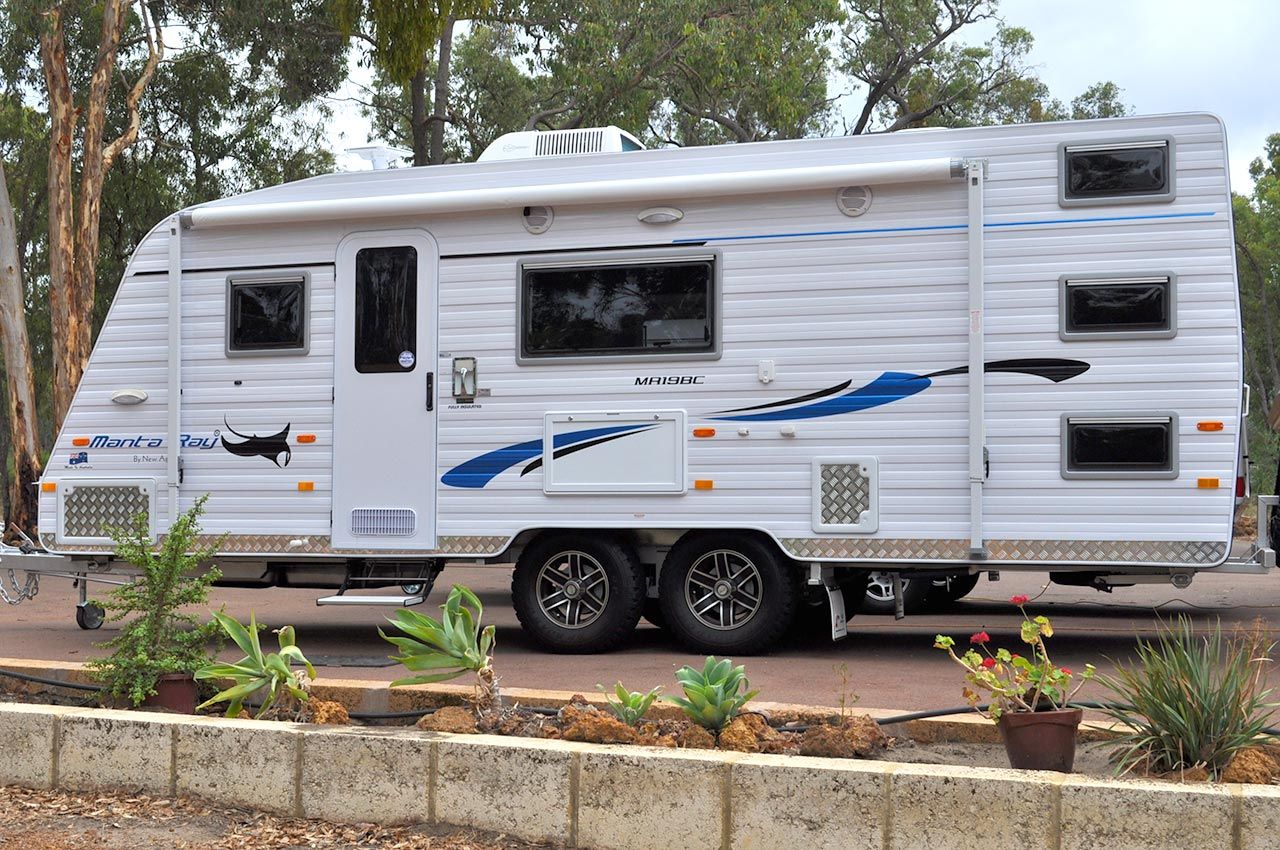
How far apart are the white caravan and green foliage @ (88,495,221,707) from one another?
333 cm

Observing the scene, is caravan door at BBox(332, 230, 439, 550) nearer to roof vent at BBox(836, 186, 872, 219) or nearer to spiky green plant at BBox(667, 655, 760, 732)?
roof vent at BBox(836, 186, 872, 219)

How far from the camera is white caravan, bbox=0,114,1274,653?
8875 mm

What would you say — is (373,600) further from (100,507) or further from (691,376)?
(691,376)

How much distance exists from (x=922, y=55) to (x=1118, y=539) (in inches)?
869

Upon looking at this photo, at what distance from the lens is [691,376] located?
9.63 meters

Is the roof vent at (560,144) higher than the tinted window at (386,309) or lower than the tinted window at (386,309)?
higher

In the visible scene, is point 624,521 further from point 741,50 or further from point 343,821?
point 741,50

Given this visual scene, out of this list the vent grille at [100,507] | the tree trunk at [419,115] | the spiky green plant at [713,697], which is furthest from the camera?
the tree trunk at [419,115]

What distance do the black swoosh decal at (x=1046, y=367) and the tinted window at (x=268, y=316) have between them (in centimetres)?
474

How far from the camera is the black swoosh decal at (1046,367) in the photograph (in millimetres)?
8922

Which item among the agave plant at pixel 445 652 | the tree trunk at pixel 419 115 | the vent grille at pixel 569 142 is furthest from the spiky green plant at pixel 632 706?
the tree trunk at pixel 419 115

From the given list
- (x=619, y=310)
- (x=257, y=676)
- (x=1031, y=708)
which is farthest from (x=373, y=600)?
(x=1031, y=708)

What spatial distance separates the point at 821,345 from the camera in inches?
371

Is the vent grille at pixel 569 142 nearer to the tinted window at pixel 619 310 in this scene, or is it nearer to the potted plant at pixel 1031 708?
the tinted window at pixel 619 310
